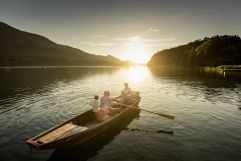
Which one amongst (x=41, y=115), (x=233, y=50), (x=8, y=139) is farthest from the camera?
(x=233, y=50)

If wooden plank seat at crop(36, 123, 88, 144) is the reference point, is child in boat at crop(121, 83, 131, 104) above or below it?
above

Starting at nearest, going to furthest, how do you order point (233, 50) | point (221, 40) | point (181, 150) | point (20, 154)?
1. point (20, 154)
2. point (181, 150)
3. point (233, 50)
4. point (221, 40)

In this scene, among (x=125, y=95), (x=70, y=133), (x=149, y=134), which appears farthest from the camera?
(x=125, y=95)

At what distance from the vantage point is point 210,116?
87.0 ft

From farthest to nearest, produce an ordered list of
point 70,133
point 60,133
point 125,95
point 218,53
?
point 218,53
point 125,95
point 70,133
point 60,133

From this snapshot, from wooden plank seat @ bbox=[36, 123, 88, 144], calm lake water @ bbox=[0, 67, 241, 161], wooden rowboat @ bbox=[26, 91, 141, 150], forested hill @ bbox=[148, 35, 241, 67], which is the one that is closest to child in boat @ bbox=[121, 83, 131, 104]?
calm lake water @ bbox=[0, 67, 241, 161]

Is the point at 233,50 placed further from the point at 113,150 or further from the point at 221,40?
the point at 113,150

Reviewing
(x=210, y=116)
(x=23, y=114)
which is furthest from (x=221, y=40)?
(x=23, y=114)

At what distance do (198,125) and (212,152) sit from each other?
21.5ft

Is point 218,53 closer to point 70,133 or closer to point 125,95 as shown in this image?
point 125,95

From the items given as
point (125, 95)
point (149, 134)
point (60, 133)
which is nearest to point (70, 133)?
point (60, 133)

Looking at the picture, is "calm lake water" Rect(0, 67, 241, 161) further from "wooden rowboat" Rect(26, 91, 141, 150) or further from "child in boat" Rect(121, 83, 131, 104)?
"child in boat" Rect(121, 83, 131, 104)

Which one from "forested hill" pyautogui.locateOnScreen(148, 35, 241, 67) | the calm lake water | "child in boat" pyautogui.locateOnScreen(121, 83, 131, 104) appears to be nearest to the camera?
the calm lake water

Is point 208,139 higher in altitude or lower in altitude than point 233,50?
lower
